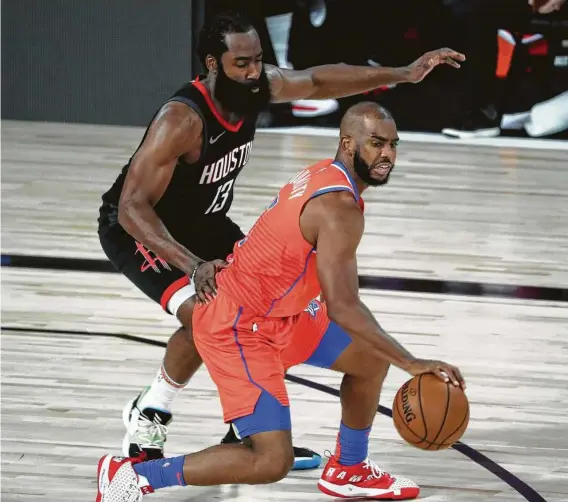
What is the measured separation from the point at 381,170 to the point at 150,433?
4.41ft

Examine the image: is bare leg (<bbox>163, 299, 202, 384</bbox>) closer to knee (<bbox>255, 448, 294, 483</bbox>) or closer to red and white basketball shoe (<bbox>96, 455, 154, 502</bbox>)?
red and white basketball shoe (<bbox>96, 455, 154, 502</bbox>)

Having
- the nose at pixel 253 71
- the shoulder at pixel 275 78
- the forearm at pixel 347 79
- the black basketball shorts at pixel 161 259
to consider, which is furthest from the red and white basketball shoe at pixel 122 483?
the forearm at pixel 347 79

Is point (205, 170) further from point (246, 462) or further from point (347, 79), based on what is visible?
point (246, 462)

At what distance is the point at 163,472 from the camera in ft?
12.4

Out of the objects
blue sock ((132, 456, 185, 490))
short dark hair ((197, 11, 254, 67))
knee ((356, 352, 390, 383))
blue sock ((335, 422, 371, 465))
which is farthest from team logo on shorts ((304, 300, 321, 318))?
short dark hair ((197, 11, 254, 67))

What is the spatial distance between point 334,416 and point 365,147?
5.31ft

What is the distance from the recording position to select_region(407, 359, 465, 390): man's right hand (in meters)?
3.50

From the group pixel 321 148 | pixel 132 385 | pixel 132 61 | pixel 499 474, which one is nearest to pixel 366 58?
pixel 321 148

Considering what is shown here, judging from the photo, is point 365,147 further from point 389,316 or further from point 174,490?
point 389,316

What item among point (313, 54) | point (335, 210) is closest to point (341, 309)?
point (335, 210)

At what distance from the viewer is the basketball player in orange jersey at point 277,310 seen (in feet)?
11.9

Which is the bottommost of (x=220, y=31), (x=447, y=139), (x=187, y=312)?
(x=447, y=139)

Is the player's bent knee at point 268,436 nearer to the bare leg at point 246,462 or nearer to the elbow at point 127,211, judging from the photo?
the bare leg at point 246,462

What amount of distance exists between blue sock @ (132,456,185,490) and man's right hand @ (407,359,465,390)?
2.61ft
